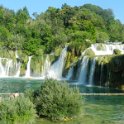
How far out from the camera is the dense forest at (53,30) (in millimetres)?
83688

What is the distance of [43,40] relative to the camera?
90.6 meters

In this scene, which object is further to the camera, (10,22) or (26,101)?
(10,22)

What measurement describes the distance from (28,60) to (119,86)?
87.5ft

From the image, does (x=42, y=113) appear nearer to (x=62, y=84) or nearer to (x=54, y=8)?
(x=62, y=84)

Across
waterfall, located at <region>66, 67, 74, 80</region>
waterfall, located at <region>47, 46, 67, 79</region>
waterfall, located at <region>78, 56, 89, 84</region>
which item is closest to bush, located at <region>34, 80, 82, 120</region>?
waterfall, located at <region>78, 56, 89, 84</region>

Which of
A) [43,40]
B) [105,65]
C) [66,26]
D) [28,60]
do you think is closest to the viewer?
[105,65]

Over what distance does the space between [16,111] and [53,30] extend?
257 ft

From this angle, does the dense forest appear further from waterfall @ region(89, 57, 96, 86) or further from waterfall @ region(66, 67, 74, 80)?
waterfall @ region(89, 57, 96, 86)

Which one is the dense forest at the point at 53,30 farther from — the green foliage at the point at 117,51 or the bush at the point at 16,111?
the bush at the point at 16,111

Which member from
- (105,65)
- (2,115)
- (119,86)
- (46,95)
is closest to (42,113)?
(46,95)

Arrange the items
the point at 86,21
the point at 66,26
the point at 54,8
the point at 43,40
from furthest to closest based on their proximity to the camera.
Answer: the point at 54,8 → the point at 66,26 → the point at 86,21 → the point at 43,40

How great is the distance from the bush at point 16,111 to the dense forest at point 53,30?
49.2 metres

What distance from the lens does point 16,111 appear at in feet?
68.4

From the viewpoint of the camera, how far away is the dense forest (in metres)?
83.7
